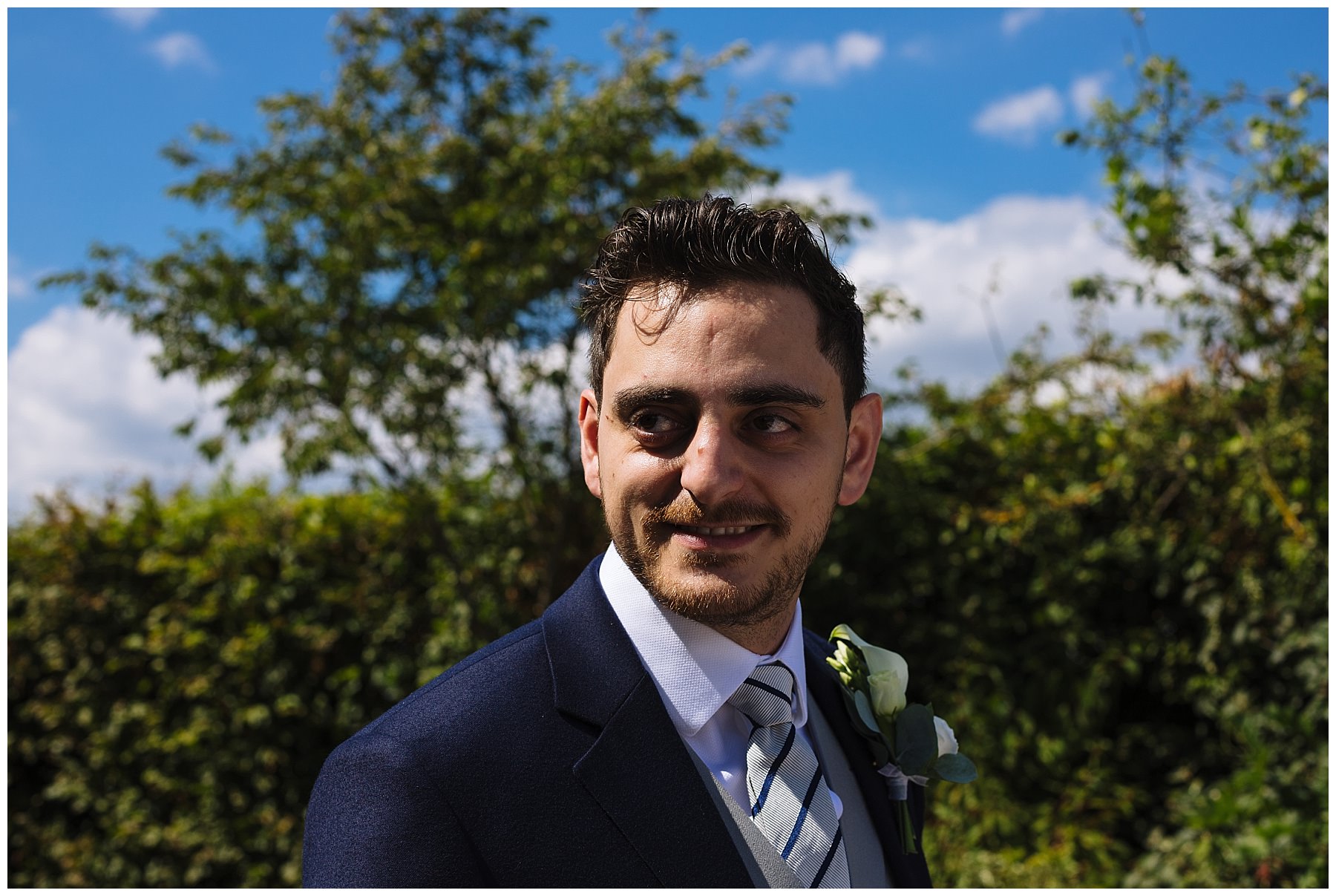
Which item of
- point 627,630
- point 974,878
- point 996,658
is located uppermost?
point 627,630

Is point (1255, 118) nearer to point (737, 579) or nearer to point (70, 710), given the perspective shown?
point (737, 579)

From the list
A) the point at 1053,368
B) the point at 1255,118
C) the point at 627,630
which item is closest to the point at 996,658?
the point at 1053,368

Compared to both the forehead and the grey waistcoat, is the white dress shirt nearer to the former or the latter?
the grey waistcoat

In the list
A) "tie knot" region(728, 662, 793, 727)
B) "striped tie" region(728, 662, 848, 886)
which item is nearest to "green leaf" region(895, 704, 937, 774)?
"striped tie" region(728, 662, 848, 886)

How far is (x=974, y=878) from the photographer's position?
4641mm

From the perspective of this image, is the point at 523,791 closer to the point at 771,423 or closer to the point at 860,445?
the point at 771,423

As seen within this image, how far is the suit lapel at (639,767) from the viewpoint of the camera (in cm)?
146

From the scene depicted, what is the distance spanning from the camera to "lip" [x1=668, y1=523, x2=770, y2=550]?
1542mm

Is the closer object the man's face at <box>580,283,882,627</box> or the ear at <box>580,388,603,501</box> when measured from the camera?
the man's face at <box>580,283,882,627</box>

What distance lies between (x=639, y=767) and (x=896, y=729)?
66cm

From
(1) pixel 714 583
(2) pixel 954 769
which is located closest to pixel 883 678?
(2) pixel 954 769

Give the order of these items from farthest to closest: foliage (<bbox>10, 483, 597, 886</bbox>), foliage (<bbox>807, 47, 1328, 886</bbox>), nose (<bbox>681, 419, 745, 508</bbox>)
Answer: foliage (<bbox>10, 483, 597, 886</bbox>) → foliage (<bbox>807, 47, 1328, 886</bbox>) → nose (<bbox>681, 419, 745, 508</bbox>)

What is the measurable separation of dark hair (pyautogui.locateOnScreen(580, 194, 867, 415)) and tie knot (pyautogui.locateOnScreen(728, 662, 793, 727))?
18.2 inches

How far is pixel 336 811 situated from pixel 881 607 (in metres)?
4.19
